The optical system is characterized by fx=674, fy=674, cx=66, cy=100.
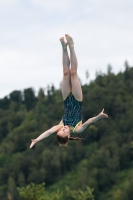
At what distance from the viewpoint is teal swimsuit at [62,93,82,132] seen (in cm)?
1875

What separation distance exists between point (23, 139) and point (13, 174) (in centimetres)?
1585

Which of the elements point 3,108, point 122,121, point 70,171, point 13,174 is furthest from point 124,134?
point 3,108

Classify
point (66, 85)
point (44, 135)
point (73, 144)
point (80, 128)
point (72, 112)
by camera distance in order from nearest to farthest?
point (44, 135) < point (80, 128) < point (66, 85) < point (72, 112) < point (73, 144)

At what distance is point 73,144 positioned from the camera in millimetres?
132625

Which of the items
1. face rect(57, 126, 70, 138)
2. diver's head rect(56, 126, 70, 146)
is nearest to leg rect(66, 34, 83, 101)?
face rect(57, 126, 70, 138)

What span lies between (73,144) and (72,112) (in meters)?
114

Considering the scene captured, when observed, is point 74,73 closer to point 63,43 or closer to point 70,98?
point 70,98

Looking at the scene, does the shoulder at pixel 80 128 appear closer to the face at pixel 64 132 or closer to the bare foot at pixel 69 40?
the face at pixel 64 132

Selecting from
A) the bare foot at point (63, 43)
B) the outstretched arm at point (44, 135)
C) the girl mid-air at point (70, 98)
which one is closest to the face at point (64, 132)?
the girl mid-air at point (70, 98)

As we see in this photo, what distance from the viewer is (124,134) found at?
445 feet

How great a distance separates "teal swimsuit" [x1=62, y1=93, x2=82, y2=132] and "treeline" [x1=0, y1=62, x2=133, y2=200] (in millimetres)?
90303

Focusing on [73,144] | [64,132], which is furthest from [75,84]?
[73,144]

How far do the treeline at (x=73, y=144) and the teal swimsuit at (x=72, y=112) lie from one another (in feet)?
296

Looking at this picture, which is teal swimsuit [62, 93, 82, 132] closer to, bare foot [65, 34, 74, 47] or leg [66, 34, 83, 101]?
leg [66, 34, 83, 101]
